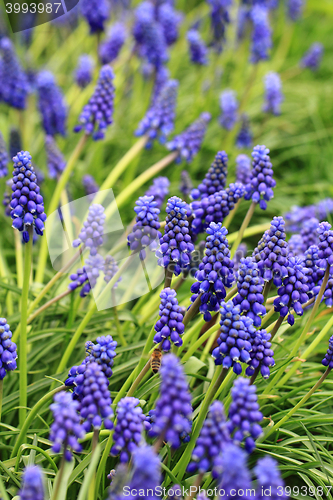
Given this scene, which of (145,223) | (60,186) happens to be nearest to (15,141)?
(60,186)

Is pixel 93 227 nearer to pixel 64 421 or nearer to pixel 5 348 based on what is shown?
pixel 5 348

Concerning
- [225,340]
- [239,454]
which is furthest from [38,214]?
[239,454]

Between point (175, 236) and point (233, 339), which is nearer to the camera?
point (233, 339)

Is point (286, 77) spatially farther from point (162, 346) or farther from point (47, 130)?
point (162, 346)

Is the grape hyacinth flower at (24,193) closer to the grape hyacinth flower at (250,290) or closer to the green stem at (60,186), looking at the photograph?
the grape hyacinth flower at (250,290)

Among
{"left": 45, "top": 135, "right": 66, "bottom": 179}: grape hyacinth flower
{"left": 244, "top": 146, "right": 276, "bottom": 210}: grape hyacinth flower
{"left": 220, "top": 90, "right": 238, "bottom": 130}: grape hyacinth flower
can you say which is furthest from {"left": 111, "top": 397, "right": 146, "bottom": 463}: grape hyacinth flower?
{"left": 220, "top": 90, "right": 238, "bottom": 130}: grape hyacinth flower

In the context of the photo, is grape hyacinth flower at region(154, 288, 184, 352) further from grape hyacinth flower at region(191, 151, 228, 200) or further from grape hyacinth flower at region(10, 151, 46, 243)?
grape hyacinth flower at region(191, 151, 228, 200)
